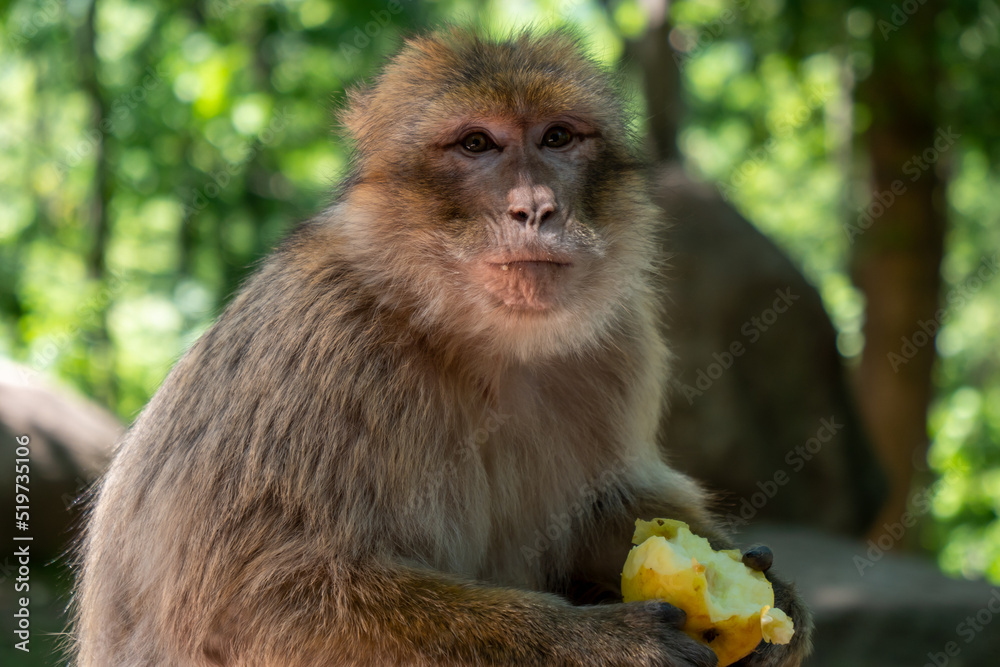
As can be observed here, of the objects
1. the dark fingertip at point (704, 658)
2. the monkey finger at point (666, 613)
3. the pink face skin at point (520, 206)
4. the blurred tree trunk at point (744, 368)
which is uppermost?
the pink face skin at point (520, 206)

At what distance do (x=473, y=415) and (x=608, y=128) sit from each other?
1.04m

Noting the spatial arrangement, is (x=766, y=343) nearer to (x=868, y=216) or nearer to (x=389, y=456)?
(x=868, y=216)

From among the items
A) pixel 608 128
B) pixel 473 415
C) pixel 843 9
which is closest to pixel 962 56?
pixel 843 9

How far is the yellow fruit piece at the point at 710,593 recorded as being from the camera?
262 centimetres

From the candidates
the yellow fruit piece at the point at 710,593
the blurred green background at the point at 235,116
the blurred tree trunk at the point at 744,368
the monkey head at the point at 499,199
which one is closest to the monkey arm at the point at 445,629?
the yellow fruit piece at the point at 710,593

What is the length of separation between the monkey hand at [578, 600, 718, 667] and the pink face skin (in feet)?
2.74

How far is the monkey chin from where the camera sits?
2654 millimetres

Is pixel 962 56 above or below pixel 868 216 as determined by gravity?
above

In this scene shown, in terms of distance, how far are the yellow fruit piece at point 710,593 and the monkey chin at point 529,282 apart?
740mm

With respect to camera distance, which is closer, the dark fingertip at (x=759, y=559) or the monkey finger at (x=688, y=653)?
the monkey finger at (x=688, y=653)

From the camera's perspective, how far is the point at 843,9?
7.20 metres

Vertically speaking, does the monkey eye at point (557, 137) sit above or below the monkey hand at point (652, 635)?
above

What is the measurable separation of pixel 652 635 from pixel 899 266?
7.68 meters

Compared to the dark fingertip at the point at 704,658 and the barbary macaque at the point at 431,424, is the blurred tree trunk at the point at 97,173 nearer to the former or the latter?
the barbary macaque at the point at 431,424
